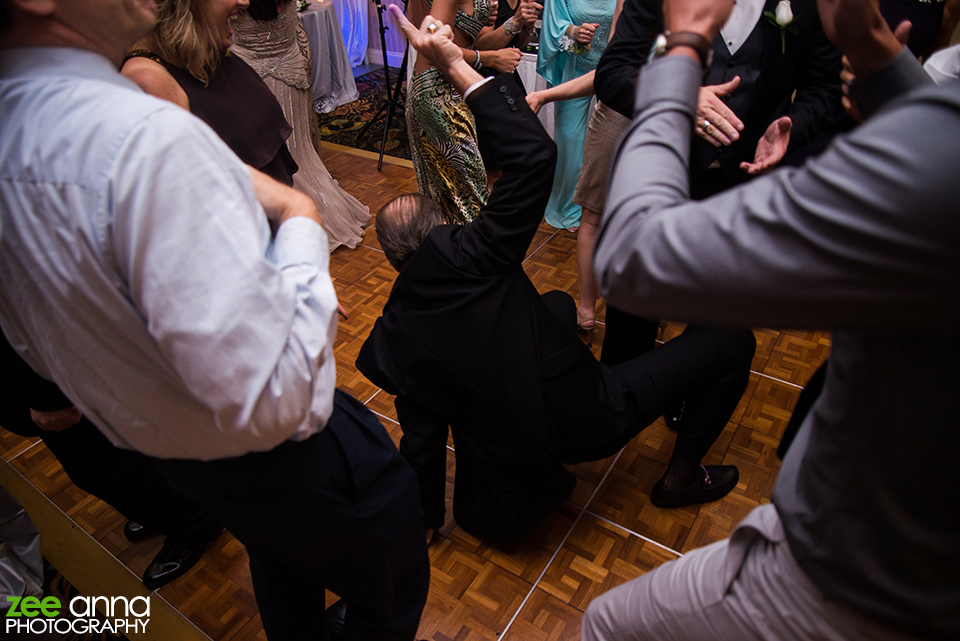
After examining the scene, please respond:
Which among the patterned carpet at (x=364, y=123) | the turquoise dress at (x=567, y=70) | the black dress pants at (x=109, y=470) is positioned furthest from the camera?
the patterned carpet at (x=364, y=123)

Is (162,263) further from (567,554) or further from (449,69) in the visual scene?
(567,554)

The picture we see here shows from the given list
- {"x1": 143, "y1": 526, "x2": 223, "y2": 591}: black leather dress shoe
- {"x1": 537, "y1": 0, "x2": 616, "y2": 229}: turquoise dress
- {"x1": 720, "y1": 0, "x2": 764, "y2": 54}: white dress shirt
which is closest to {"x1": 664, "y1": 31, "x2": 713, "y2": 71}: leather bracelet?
{"x1": 720, "y1": 0, "x2": 764, "y2": 54}: white dress shirt

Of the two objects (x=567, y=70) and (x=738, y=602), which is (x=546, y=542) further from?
(x=567, y=70)

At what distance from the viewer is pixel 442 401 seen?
4.92ft

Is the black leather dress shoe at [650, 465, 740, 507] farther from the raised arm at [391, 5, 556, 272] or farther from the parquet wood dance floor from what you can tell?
the raised arm at [391, 5, 556, 272]

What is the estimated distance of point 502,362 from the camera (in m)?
1.42

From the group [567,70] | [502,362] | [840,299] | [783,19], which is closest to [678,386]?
[502,362]

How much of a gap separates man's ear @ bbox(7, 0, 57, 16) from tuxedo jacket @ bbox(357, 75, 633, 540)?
82cm

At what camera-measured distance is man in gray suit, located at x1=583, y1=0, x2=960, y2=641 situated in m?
0.49

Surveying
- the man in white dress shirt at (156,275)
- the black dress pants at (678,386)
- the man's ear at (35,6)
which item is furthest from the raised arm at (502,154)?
the man's ear at (35,6)

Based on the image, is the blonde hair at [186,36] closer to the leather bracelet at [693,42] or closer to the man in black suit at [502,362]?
the man in black suit at [502,362]

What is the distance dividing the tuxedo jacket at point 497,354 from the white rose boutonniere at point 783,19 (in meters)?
0.83

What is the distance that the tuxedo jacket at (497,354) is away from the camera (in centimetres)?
138

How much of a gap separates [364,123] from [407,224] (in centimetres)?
381
